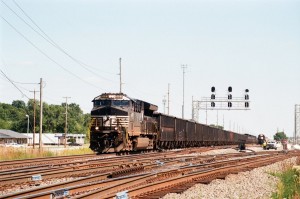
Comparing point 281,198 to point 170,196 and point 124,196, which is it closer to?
point 170,196

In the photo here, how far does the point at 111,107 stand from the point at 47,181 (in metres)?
14.5

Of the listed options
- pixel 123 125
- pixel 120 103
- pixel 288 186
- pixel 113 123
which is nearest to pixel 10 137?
pixel 120 103

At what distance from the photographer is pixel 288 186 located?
16.2 meters

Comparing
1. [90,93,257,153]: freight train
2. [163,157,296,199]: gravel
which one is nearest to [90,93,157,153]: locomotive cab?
[90,93,257,153]: freight train

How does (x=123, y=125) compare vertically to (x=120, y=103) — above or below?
below

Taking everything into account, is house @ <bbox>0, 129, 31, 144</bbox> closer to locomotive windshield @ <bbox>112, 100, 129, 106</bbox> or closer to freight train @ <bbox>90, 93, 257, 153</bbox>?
freight train @ <bbox>90, 93, 257, 153</bbox>

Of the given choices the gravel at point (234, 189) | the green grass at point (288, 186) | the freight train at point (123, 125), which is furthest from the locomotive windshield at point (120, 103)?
the gravel at point (234, 189)

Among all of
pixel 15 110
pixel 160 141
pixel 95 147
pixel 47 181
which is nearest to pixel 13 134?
pixel 15 110

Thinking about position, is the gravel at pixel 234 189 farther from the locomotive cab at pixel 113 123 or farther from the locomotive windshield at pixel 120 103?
the locomotive windshield at pixel 120 103

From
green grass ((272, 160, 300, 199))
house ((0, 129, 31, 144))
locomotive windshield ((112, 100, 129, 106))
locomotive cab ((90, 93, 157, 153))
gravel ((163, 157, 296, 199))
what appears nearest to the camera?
gravel ((163, 157, 296, 199))

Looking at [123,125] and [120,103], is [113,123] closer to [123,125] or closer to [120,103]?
[123,125]

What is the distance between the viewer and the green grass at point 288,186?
13113 mm

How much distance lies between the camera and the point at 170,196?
12164 mm

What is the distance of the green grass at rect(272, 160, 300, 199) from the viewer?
43.0ft
